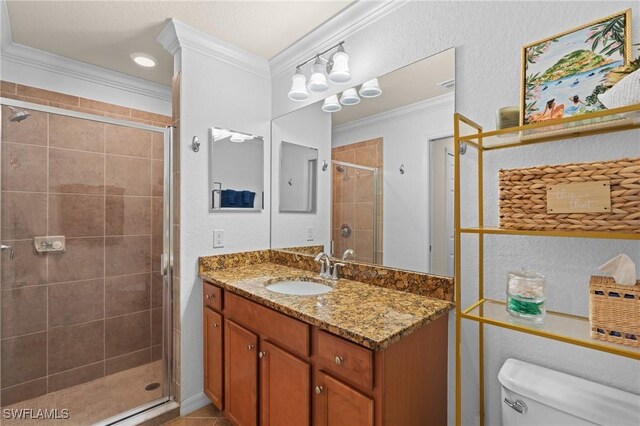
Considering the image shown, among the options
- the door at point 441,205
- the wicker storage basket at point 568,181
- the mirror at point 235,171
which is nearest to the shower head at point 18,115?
the mirror at point 235,171

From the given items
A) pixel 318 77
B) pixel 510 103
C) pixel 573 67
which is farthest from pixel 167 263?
pixel 573 67

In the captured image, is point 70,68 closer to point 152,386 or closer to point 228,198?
point 228,198

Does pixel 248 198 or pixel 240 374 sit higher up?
pixel 248 198

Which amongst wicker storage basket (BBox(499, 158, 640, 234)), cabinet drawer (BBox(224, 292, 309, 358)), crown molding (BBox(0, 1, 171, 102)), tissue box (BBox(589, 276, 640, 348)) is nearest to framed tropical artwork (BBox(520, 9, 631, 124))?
wicker storage basket (BBox(499, 158, 640, 234))

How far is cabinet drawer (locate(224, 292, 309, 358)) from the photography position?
1295 mm

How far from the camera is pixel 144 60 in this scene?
2.37 m

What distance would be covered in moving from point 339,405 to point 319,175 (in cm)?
141

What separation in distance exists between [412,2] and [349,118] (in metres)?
0.66

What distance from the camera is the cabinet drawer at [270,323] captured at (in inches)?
51.0

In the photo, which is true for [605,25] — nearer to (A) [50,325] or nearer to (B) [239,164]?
(B) [239,164]

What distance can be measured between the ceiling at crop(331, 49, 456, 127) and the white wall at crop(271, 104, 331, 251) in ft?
1.17

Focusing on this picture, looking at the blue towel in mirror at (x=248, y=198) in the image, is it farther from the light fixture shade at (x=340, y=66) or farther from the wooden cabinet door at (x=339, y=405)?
the wooden cabinet door at (x=339, y=405)

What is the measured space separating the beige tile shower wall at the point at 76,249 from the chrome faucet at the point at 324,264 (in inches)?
44.7

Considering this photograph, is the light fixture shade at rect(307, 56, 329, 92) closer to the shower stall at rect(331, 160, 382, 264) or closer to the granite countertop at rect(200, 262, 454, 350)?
the shower stall at rect(331, 160, 382, 264)
